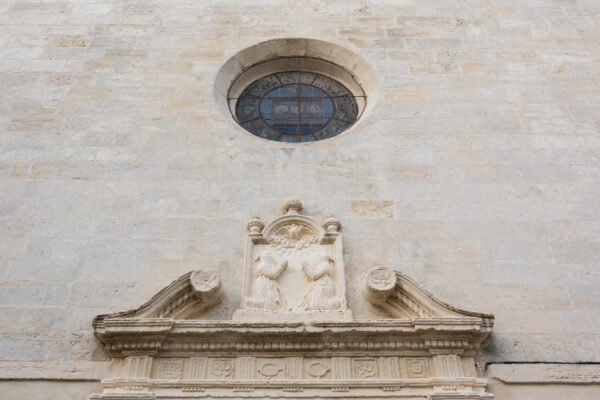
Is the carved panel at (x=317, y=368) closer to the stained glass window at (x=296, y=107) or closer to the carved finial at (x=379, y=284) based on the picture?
the carved finial at (x=379, y=284)

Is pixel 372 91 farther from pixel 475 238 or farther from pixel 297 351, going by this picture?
pixel 297 351

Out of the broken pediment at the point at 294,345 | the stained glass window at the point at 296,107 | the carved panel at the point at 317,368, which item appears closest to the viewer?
the broken pediment at the point at 294,345

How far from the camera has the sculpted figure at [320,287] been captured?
17.6ft

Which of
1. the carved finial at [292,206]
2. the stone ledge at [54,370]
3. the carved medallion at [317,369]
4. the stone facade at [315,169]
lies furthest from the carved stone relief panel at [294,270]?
the stone ledge at [54,370]

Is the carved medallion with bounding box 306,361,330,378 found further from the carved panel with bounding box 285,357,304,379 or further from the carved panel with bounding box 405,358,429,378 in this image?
the carved panel with bounding box 405,358,429,378

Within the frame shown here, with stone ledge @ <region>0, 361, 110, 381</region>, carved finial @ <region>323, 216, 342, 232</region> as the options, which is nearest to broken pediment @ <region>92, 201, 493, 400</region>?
stone ledge @ <region>0, 361, 110, 381</region>

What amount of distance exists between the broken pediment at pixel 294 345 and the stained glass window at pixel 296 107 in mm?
2452

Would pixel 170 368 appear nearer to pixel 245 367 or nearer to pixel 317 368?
pixel 245 367

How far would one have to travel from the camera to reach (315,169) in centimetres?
657

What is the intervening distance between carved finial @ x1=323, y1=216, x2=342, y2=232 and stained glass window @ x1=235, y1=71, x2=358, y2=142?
1577mm

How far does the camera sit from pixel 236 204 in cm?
624

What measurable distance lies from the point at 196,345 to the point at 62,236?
1791mm

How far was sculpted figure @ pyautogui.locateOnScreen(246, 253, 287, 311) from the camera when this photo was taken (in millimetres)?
5371

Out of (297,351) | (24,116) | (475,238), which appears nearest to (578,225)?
(475,238)
